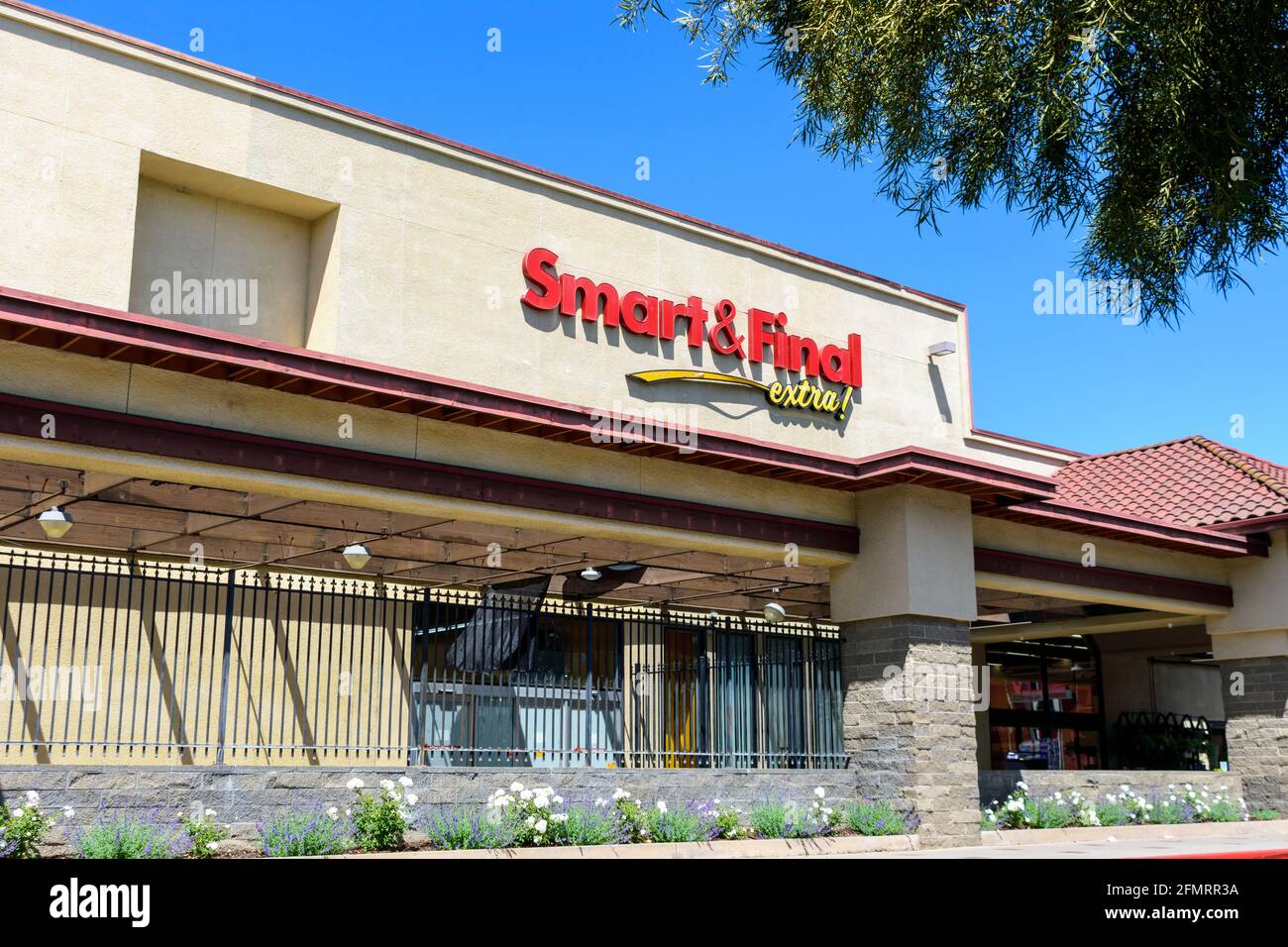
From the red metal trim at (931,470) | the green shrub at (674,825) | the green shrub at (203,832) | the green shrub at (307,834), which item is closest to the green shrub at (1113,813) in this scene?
the red metal trim at (931,470)

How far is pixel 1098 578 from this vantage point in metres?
20.7

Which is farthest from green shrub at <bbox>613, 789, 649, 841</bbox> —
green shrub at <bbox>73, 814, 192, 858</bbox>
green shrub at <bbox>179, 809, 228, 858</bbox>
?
green shrub at <bbox>73, 814, 192, 858</bbox>

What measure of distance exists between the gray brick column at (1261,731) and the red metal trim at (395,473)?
30.5ft

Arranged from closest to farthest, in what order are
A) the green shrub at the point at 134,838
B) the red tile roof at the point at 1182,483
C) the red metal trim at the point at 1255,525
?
1. the green shrub at the point at 134,838
2. the red metal trim at the point at 1255,525
3. the red tile roof at the point at 1182,483

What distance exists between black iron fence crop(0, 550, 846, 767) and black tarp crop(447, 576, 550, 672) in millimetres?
28

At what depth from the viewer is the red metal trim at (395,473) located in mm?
11727

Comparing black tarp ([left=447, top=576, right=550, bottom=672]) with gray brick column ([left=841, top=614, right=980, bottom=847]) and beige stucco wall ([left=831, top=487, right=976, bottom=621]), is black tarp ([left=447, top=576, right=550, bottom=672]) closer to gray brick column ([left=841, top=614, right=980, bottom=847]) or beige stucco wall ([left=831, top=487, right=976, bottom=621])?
beige stucco wall ([left=831, top=487, right=976, bottom=621])

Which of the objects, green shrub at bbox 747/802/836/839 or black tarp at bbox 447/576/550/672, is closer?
black tarp at bbox 447/576/550/672

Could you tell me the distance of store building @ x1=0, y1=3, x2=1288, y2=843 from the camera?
1309 cm

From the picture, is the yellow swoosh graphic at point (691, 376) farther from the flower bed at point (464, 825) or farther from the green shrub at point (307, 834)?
the green shrub at point (307, 834)

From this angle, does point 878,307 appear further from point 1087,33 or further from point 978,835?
point 1087,33

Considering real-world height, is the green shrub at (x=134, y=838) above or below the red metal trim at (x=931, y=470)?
below

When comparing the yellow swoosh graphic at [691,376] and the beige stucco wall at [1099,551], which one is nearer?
the beige stucco wall at [1099,551]

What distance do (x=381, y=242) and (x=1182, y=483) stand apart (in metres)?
15.7
